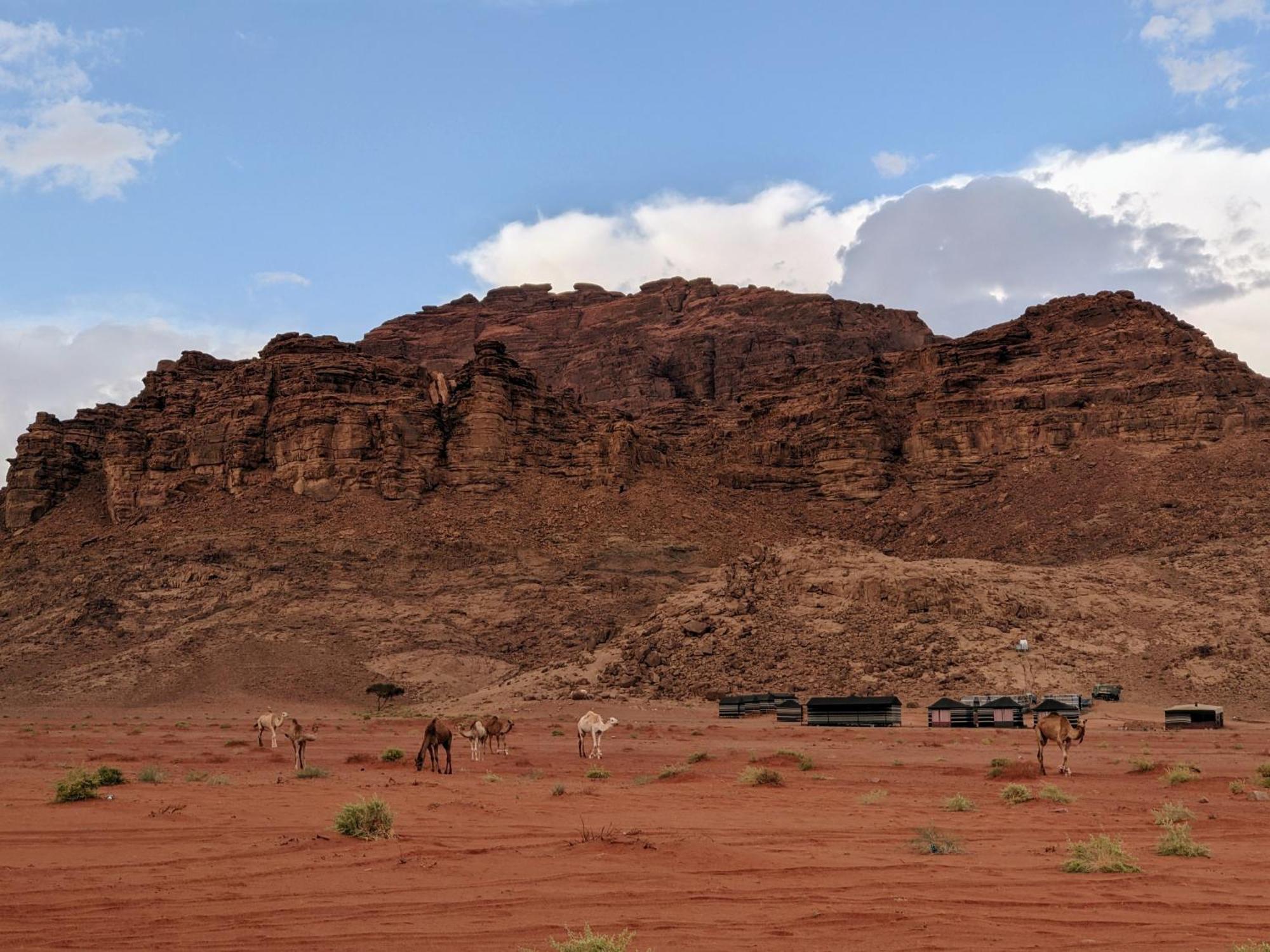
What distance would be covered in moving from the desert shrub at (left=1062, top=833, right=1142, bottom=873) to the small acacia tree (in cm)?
5186

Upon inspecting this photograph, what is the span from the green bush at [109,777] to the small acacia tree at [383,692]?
139 feet

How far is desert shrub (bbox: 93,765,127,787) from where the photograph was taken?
18.1m

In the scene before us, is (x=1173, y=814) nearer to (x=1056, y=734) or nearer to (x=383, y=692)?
(x=1056, y=734)

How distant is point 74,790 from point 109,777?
2.17 meters

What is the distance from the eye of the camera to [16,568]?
8162 centimetres

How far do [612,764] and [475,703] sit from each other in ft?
106

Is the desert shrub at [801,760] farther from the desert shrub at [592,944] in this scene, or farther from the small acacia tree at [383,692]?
the small acacia tree at [383,692]

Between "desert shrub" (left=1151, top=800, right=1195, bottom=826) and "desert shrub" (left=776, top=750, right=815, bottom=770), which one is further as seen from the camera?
"desert shrub" (left=776, top=750, right=815, bottom=770)

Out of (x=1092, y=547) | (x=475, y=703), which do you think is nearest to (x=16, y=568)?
(x=475, y=703)

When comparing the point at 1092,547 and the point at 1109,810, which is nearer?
the point at 1109,810

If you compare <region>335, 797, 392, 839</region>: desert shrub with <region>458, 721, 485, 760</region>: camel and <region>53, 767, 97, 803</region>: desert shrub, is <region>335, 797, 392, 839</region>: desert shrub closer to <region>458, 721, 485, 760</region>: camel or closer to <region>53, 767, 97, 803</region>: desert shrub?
<region>53, 767, 97, 803</region>: desert shrub

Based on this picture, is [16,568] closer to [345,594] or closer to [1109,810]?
[345,594]

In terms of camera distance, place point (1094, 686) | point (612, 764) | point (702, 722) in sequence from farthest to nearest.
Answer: point (1094, 686)
point (702, 722)
point (612, 764)

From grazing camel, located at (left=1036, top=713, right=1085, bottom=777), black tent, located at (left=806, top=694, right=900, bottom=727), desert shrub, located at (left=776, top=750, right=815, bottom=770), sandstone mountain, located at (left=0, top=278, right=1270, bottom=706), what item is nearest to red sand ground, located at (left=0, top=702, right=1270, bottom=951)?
grazing camel, located at (left=1036, top=713, right=1085, bottom=777)
